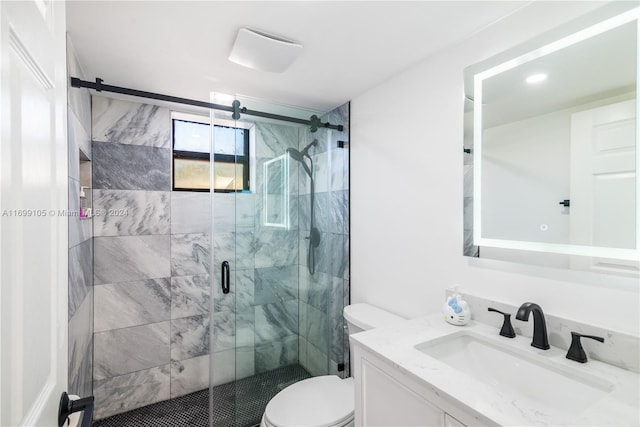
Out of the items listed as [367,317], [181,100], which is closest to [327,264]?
[367,317]

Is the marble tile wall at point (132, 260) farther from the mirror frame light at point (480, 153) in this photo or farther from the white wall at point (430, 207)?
the mirror frame light at point (480, 153)

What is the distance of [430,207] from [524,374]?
33.2 inches

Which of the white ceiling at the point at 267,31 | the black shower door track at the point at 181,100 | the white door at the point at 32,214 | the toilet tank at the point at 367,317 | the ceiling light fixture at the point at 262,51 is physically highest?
the white ceiling at the point at 267,31

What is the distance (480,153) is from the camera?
142 cm

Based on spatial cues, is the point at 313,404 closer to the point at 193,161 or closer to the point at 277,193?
the point at 277,193

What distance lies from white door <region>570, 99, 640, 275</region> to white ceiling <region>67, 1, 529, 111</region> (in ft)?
1.96

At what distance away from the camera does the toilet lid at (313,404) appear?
1558 mm

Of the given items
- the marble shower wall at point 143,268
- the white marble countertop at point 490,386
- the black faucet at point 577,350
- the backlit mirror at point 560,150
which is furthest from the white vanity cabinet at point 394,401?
the marble shower wall at point 143,268

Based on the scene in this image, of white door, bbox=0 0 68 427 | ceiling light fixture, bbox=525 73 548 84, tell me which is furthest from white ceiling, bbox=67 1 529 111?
white door, bbox=0 0 68 427

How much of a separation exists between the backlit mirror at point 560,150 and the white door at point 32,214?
154 cm

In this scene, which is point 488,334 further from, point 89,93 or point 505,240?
point 89,93

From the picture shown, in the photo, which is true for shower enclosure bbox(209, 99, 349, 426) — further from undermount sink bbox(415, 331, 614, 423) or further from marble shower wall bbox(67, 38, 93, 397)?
undermount sink bbox(415, 331, 614, 423)

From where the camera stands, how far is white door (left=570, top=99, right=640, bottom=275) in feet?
3.26

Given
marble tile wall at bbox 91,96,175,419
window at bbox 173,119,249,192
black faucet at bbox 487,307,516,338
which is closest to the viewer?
black faucet at bbox 487,307,516,338
